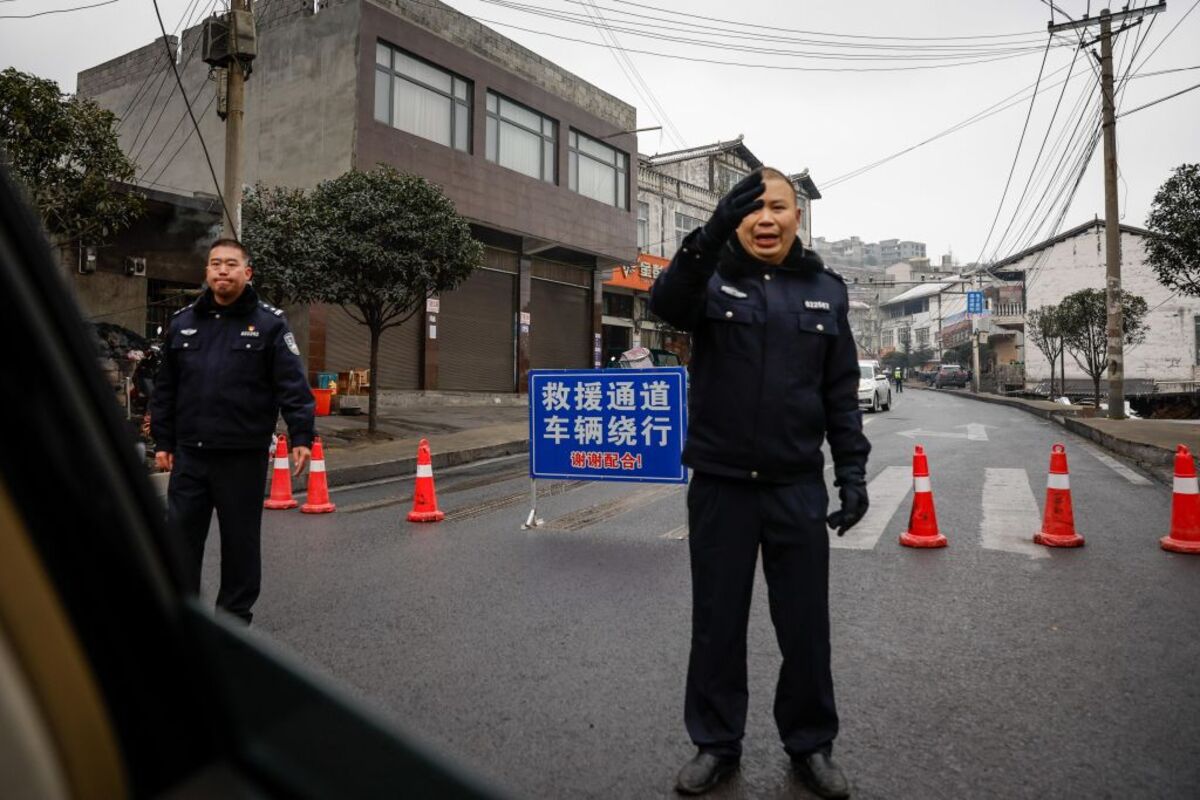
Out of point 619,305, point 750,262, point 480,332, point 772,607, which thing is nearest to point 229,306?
point 750,262

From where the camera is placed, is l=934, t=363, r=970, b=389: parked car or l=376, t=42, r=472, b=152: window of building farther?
l=934, t=363, r=970, b=389: parked car

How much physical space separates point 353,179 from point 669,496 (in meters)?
8.98

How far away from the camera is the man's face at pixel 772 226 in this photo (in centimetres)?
287

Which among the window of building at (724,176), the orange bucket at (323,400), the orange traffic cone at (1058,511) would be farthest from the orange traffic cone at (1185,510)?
the window of building at (724,176)

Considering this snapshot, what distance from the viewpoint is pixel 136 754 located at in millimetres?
630

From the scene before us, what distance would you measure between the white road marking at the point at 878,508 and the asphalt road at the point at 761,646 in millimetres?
50

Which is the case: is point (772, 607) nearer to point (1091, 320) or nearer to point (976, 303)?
point (1091, 320)

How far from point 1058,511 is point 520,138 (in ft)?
71.1

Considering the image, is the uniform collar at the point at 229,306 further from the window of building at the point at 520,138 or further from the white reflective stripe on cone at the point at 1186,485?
the window of building at the point at 520,138

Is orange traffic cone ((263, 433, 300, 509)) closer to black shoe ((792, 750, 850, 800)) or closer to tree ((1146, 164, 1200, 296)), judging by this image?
black shoe ((792, 750, 850, 800))

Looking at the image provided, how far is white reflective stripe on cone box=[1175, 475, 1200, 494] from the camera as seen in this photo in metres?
6.18

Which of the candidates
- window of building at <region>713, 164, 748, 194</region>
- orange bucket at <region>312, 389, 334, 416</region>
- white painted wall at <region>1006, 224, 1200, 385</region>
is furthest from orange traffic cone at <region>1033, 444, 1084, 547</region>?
white painted wall at <region>1006, 224, 1200, 385</region>

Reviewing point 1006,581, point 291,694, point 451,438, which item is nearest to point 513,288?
point 451,438

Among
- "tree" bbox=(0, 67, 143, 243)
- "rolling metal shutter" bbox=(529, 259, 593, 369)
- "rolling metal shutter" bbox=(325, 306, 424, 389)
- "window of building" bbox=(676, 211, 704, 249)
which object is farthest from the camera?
"window of building" bbox=(676, 211, 704, 249)
